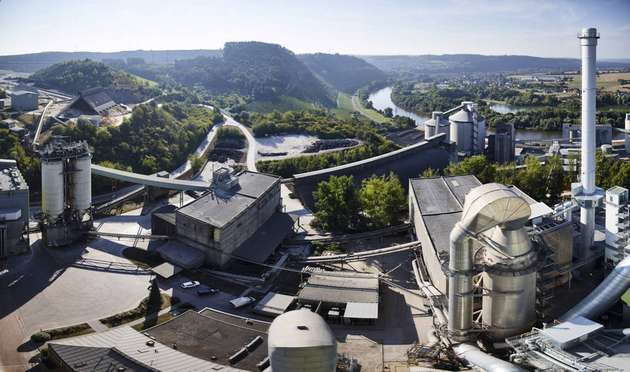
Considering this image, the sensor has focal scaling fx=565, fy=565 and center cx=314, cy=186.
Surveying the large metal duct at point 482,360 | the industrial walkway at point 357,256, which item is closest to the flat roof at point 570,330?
the large metal duct at point 482,360

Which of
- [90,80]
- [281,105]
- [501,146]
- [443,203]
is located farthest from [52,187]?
[281,105]

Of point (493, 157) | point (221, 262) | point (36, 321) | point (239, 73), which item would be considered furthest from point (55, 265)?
point (239, 73)

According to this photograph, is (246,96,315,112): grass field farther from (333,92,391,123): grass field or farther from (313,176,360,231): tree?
(313,176,360,231): tree

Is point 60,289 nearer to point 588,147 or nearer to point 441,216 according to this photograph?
point 441,216

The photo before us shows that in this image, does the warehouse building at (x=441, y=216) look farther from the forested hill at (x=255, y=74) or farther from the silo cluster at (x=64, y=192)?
the forested hill at (x=255, y=74)

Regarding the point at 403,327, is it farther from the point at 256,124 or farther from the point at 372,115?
the point at 372,115

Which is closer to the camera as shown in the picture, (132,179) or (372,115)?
(132,179)
